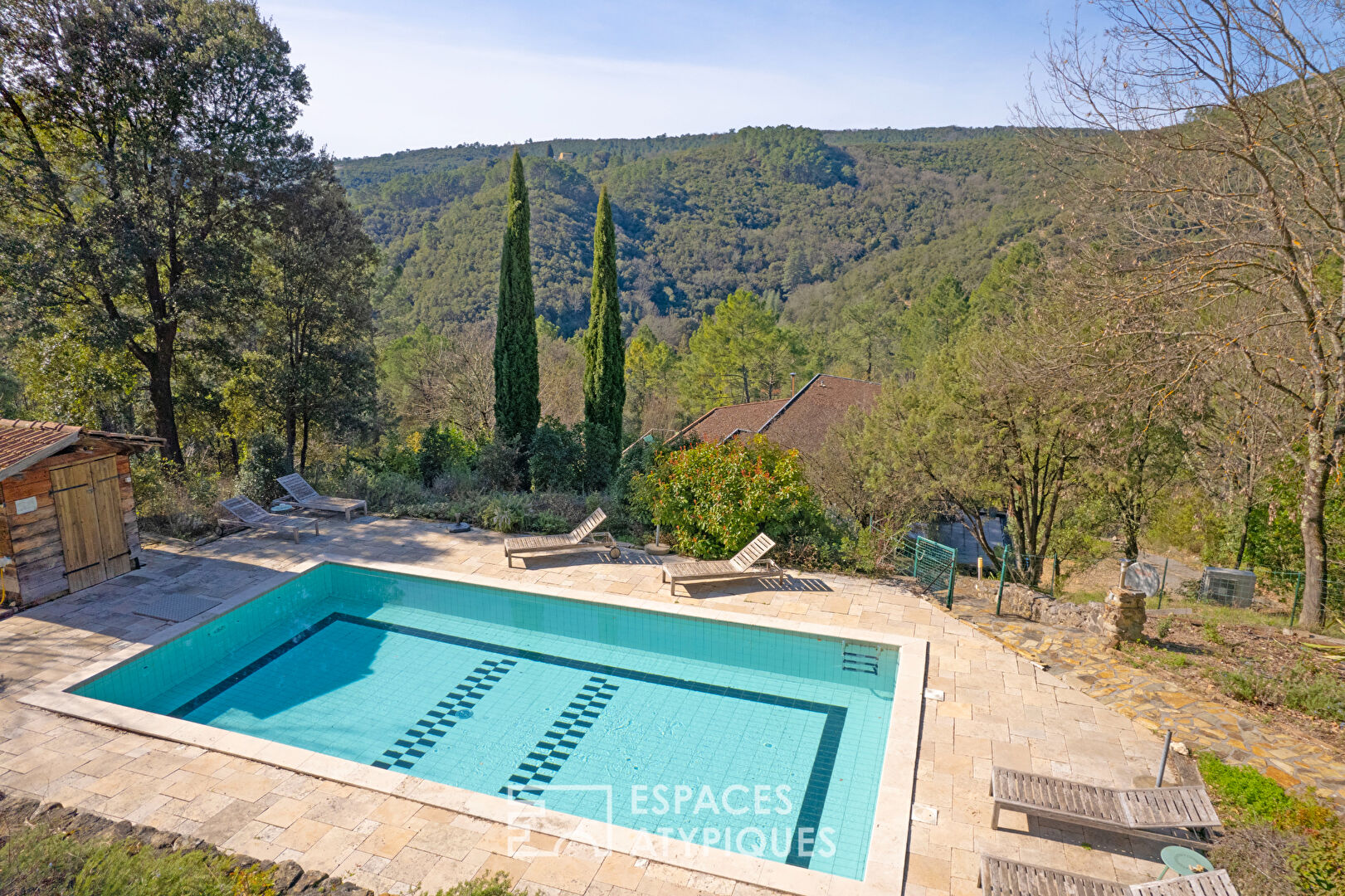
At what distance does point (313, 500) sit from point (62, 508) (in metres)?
4.27

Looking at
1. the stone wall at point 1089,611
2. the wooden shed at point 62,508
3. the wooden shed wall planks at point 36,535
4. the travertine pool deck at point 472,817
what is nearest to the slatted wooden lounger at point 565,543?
the travertine pool deck at point 472,817

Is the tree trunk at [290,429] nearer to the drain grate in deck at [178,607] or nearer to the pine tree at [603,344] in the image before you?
the pine tree at [603,344]

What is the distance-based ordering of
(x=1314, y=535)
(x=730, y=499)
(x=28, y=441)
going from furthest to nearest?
(x=730, y=499)
(x=1314, y=535)
(x=28, y=441)

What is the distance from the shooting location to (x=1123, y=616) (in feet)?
28.0

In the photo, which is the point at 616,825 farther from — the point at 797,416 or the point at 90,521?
the point at 797,416

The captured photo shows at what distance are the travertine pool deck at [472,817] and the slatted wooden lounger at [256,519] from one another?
2.67 meters

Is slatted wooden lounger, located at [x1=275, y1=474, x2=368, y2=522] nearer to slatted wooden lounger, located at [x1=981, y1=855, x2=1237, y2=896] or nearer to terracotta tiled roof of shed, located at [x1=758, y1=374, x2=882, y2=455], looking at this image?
slatted wooden lounger, located at [x1=981, y1=855, x2=1237, y2=896]

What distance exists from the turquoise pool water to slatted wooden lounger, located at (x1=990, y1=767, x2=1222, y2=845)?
118 centimetres

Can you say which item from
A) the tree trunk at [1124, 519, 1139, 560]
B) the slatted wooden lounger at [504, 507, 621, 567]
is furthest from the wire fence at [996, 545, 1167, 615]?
the slatted wooden lounger at [504, 507, 621, 567]

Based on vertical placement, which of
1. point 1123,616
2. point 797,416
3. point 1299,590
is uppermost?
point 1123,616

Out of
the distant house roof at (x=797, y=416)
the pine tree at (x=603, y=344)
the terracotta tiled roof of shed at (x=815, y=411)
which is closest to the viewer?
the pine tree at (x=603, y=344)

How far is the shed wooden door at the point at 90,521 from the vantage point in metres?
9.44

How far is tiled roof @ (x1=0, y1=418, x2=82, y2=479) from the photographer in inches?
337

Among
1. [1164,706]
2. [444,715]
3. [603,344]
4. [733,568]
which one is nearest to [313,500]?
[603,344]
